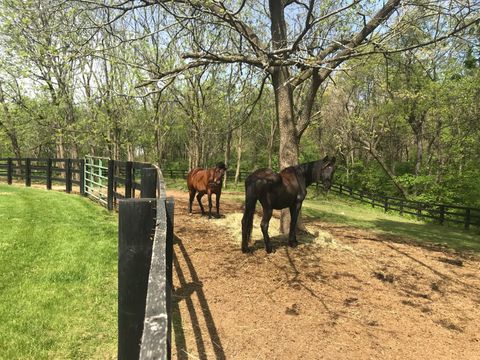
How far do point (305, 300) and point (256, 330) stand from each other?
123 cm

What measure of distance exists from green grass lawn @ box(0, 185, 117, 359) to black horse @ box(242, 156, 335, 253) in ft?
9.34

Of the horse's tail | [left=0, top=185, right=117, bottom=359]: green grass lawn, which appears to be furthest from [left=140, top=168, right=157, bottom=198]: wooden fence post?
the horse's tail

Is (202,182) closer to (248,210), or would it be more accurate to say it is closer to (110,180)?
(110,180)

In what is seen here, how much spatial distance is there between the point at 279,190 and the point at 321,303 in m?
2.83

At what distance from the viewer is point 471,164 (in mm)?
19109

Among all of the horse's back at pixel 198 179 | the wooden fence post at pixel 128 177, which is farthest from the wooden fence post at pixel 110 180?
the horse's back at pixel 198 179

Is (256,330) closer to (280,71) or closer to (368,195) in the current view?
(280,71)

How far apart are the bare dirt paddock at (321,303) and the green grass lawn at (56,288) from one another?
1.00 meters

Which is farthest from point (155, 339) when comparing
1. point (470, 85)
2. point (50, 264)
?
point (470, 85)

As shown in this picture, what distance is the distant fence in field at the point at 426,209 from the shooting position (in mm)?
16625

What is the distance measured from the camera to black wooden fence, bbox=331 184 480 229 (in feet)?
54.4

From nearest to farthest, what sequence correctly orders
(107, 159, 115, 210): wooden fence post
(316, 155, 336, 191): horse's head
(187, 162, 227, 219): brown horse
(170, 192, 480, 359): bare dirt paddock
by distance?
(170, 192, 480, 359): bare dirt paddock, (316, 155, 336, 191): horse's head, (107, 159, 115, 210): wooden fence post, (187, 162, 227, 219): brown horse

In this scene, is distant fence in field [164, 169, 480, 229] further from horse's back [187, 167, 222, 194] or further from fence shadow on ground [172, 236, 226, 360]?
fence shadow on ground [172, 236, 226, 360]

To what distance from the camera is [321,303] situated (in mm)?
5395
